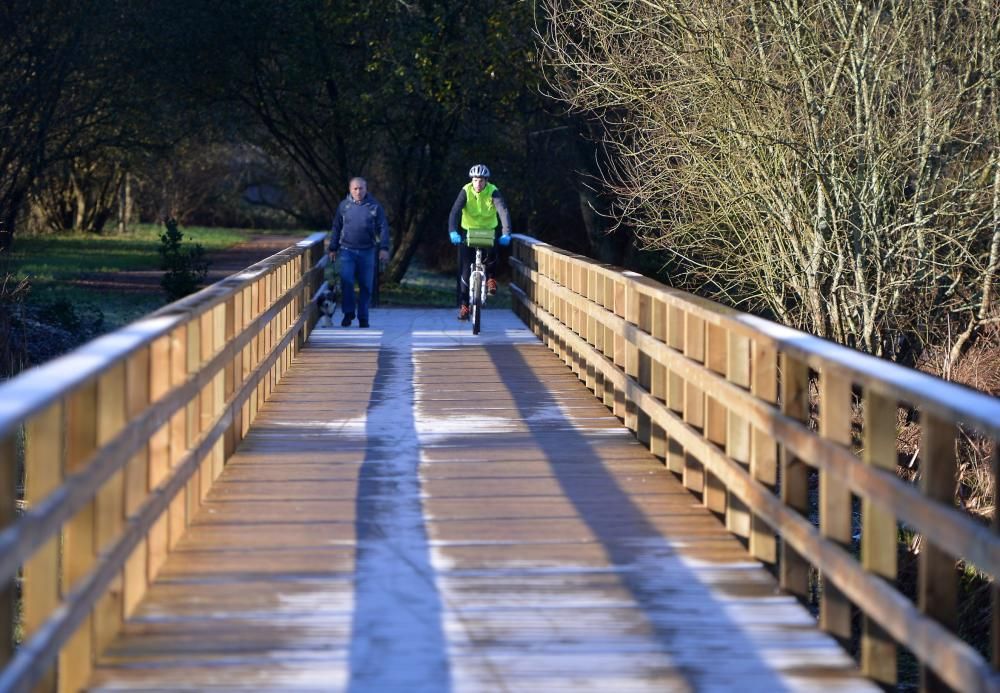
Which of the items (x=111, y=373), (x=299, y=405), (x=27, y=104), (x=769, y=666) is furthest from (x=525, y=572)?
(x=27, y=104)

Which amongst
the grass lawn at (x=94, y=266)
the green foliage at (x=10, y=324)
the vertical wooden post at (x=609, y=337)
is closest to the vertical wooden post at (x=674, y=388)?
the vertical wooden post at (x=609, y=337)

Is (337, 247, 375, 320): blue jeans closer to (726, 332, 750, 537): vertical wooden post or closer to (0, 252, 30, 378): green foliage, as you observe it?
(0, 252, 30, 378): green foliage

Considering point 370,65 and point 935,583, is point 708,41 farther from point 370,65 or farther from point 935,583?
point 935,583

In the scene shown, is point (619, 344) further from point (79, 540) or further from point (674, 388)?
point (79, 540)

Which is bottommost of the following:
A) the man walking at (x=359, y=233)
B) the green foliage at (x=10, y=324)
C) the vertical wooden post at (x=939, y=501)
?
the green foliage at (x=10, y=324)

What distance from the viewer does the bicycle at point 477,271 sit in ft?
Result: 56.7

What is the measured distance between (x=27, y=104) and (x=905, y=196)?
17077mm

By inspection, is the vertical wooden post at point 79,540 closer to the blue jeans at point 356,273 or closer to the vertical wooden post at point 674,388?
the vertical wooden post at point 674,388

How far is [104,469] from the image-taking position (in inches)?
209

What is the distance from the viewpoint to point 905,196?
19.0m

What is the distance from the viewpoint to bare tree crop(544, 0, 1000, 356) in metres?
18.2

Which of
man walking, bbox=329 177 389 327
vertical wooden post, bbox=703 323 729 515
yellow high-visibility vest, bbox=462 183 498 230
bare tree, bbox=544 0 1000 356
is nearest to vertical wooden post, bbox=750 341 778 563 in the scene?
vertical wooden post, bbox=703 323 729 515

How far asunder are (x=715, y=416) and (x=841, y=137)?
11.2 metres

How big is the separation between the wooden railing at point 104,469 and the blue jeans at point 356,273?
8.17 m
